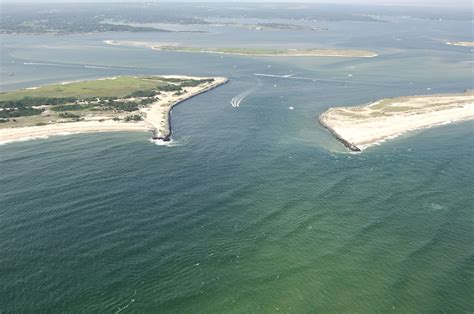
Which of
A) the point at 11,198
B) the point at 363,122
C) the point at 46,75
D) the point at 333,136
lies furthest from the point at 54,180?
the point at 46,75

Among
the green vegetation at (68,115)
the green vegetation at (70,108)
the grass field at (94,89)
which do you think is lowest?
the green vegetation at (68,115)

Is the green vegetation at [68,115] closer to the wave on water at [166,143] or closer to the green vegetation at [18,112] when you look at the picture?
the green vegetation at [18,112]

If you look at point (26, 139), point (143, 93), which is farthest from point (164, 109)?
point (26, 139)

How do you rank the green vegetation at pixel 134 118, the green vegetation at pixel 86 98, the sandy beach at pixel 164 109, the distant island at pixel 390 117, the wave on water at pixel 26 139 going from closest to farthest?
the wave on water at pixel 26 139 < the distant island at pixel 390 117 < the sandy beach at pixel 164 109 < the green vegetation at pixel 134 118 < the green vegetation at pixel 86 98

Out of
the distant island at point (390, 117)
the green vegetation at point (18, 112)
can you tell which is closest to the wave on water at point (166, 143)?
the distant island at point (390, 117)

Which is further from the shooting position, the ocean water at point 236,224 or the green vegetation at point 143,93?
the green vegetation at point 143,93

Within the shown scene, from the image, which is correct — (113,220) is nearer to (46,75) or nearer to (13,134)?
(13,134)
